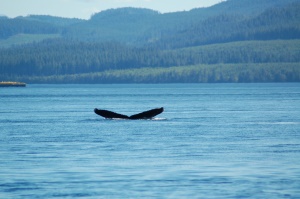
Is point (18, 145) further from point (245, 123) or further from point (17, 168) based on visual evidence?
point (245, 123)

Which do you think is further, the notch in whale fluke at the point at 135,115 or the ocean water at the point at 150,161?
the notch in whale fluke at the point at 135,115

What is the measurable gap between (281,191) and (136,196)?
620 centimetres

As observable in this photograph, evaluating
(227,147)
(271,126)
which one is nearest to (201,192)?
(227,147)

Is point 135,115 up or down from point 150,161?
down

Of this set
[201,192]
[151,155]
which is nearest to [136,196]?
[201,192]

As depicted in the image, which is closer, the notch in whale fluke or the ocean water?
the ocean water

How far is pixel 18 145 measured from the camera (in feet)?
204

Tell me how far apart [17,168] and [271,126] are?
3733 cm

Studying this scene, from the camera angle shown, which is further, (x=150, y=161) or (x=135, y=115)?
(x=135, y=115)

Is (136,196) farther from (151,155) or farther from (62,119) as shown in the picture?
(62,119)

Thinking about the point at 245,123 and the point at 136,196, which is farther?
the point at 245,123

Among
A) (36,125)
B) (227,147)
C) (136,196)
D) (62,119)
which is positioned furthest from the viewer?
(62,119)

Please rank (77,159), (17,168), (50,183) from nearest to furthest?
(50,183), (17,168), (77,159)

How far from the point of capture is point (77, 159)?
2051 inches
